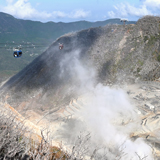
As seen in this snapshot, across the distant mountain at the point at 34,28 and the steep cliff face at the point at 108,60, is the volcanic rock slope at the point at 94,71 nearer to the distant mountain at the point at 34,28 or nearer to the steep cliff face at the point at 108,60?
the steep cliff face at the point at 108,60

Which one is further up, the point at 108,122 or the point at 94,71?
the point at 94,71

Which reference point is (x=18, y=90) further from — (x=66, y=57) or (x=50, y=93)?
(x=66, y=57)

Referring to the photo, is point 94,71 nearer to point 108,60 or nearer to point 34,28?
point 108,60

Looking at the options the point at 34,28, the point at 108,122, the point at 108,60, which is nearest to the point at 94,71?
the point at 108,60

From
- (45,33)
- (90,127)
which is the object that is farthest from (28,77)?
(45,33)

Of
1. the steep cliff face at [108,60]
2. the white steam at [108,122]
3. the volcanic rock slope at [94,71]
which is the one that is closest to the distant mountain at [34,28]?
the steep cliff face at [108,60]

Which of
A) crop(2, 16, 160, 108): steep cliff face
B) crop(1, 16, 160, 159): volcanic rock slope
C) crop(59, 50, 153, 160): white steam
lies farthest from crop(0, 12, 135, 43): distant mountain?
crop(59, 50, 153, 160): white steam
